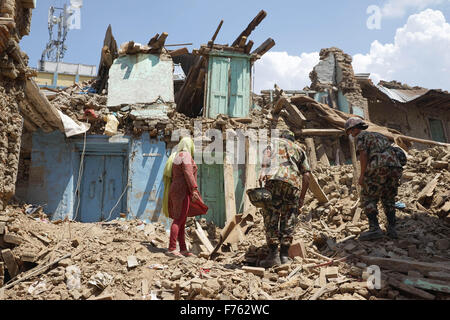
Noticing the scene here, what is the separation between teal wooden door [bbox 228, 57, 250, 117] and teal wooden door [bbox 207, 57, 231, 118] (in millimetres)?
181

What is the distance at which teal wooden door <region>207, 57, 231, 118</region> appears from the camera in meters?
10.2

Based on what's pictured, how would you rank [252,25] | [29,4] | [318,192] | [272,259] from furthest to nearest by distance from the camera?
[252,25], [318,192], [29,4], [272,259]

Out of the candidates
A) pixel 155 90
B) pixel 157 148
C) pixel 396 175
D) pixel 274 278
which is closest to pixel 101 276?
pixel 274 278

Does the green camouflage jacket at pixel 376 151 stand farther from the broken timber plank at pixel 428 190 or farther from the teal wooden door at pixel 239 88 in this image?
the teal wooden door at pixel 239 88

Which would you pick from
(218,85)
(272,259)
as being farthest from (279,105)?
(272,259)

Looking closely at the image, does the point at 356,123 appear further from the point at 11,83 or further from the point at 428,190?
the point at 11,83

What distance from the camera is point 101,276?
3.47 m

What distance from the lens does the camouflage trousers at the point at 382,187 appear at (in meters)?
4.27

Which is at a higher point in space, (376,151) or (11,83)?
(11,83)

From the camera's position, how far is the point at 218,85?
10438 mm

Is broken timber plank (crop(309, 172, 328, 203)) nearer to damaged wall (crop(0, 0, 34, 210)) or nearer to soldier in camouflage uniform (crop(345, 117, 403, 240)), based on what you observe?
soldier in camouflage uniform (crop(345, 117, 403, 240))

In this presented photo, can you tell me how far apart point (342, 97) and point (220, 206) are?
27.9 ft

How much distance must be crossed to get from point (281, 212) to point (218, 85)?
714 centimetres

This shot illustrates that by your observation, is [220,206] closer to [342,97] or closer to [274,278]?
[274,278]
